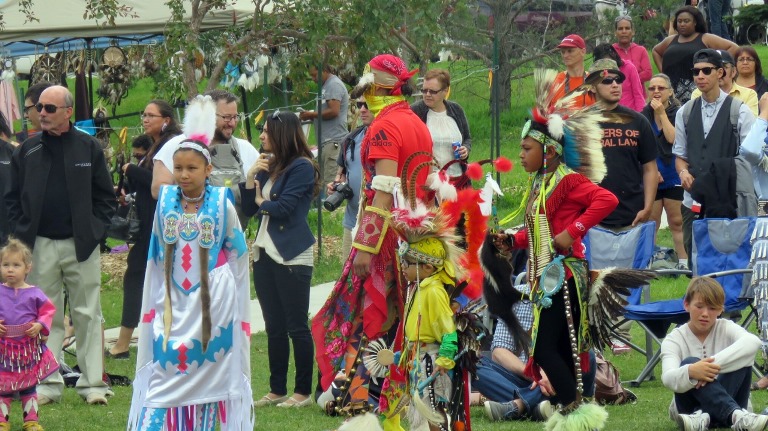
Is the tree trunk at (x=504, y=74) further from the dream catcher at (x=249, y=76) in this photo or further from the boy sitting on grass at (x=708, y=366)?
the boy sitting on grass at (x=708, y=366)

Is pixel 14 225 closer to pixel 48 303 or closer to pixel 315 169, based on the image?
pixel 48 303

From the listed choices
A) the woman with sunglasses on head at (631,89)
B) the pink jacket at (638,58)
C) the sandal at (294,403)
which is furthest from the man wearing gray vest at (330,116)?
the sandal at (294,403)

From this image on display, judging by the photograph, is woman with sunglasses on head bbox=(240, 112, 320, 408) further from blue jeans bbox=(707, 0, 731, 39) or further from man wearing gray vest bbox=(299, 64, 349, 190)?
blue jeans bbox=(707, 0, 731, 39)

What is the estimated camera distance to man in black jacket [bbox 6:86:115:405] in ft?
24.9

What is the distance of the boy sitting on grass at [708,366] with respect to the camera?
631cm

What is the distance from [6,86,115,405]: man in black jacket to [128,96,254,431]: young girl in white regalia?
208 cm

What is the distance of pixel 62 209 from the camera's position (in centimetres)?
766

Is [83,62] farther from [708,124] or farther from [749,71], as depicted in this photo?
[708,124]

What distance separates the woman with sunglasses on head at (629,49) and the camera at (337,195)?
189 inches

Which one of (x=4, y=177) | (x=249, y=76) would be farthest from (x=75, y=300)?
(x=249, y=76)

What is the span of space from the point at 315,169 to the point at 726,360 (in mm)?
2731

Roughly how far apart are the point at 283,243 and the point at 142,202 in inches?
73.0

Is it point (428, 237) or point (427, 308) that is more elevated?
point (428, 237)

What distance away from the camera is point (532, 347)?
616cm
